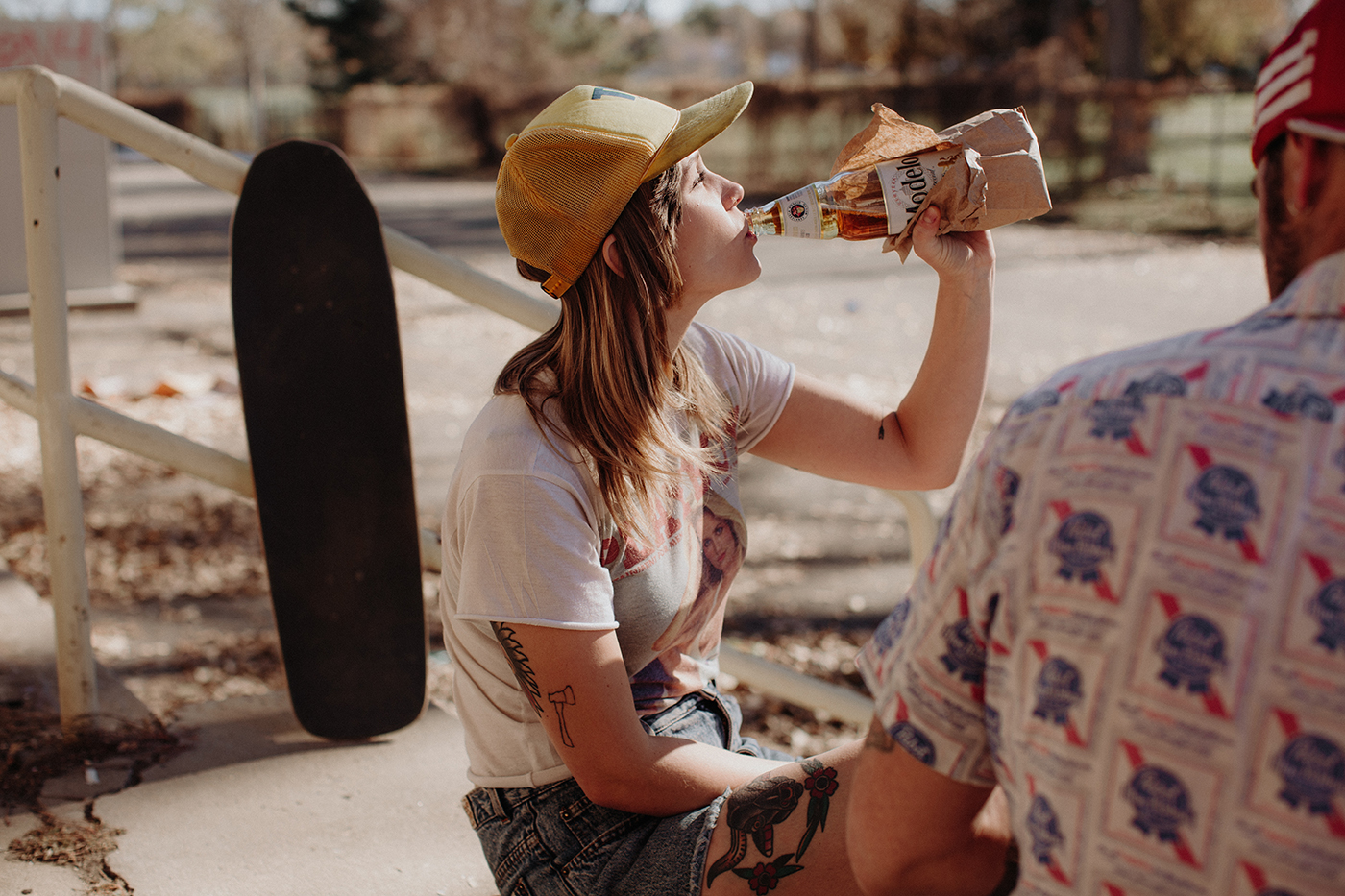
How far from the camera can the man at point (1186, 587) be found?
806mm

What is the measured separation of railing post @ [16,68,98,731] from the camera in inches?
82.8

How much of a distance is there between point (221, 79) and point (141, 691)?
64793 mm

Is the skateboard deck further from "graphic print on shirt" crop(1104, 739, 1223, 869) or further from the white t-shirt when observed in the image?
"graphic print on shirt" crop(1104, 739, 1223, 869)

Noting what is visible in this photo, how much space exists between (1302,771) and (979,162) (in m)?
1.20

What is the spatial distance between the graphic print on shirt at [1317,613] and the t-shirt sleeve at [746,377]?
1.24 meters

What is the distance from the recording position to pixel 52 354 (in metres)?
2.14

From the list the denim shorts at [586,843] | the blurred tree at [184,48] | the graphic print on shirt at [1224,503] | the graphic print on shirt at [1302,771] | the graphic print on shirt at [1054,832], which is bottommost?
the denim shorts at [586,843]

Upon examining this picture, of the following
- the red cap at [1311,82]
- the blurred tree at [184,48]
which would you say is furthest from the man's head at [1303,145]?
the blurred tree at [184,48]

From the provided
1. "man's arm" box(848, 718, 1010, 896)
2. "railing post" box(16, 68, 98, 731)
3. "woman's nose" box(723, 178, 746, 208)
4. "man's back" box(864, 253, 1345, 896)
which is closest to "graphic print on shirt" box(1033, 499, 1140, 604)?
"man's back" box(864, 253, 1345, 896)

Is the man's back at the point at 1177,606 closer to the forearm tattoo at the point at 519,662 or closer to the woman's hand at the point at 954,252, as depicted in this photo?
the forearm tattoo at the point at 519,662

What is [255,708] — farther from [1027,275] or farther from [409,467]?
[1027,275]

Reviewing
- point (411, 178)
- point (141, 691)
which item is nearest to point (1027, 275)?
point (141, 691)

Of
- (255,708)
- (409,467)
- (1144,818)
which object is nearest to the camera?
(1144,818)

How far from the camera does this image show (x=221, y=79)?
200 feet
